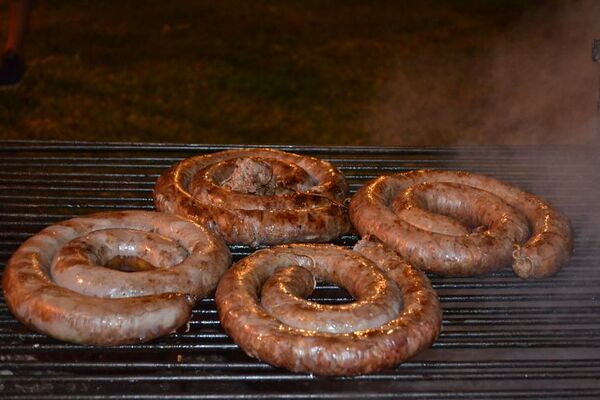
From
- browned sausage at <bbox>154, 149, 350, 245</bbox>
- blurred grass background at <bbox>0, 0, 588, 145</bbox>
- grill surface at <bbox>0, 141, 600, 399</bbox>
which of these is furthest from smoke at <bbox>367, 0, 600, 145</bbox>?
browned sausage at <bbox>154, 149, 350, 245</bbox>

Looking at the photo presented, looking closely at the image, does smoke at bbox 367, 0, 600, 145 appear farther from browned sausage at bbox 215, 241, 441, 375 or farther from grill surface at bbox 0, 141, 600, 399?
browned sausage at bbox 215, 241, 441, 375

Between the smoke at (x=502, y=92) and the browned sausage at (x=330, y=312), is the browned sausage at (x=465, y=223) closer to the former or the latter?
the browned sausage at (x=330, y=312)

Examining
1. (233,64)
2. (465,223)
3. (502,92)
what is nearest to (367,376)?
(465,223)

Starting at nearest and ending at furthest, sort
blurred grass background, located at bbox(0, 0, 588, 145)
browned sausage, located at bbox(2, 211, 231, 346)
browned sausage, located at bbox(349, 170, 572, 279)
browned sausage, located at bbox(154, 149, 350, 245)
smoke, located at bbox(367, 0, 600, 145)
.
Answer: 1. browned sausage, located at bbox(2, 211, 231, 346)
2. browned sausage, located at bbox(349, 170, 572, 279)
3. browned sausage, located at bbox(154, 149, 350, 245)
4. smoke, located at bbox(367, 0, 600, 145)
5. blurred grass background, located at bbox(0, 0, 588, 145)

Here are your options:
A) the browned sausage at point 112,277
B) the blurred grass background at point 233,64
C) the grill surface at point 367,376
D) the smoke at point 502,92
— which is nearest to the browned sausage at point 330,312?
the grill surface at point 367,376

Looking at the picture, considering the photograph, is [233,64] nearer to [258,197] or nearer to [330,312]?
[258,197]

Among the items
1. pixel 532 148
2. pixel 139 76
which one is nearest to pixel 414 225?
pixel 532 148
